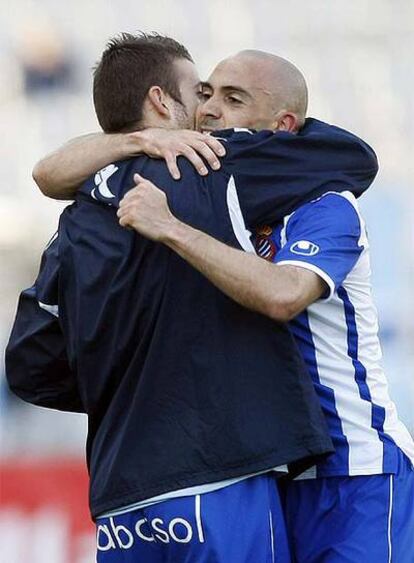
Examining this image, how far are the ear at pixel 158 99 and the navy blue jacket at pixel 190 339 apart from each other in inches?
7.5

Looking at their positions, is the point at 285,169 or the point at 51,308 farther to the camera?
the point at 51,308

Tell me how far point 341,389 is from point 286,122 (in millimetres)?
652

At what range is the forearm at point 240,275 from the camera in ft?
8.55

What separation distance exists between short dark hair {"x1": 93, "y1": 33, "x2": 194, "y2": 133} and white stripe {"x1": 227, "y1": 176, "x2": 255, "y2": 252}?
0.38 metres

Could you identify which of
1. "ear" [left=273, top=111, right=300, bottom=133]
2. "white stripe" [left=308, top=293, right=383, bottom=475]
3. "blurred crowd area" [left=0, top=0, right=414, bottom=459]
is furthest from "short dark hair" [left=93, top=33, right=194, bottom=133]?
"blurred crowd area" [left=0, top=0, right=414, bottom=459]

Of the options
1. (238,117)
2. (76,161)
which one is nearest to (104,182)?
(76,161)

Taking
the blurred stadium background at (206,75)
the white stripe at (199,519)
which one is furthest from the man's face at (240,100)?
the blurred stadium background at (206,75)

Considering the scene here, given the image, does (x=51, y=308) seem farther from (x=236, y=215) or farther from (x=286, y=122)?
(x=286, y=122)

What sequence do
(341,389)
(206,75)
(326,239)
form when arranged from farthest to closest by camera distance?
(206,75) < (341,389) < (326,239)

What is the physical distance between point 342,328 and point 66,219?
670mm

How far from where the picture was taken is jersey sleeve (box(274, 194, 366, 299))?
2.69 m

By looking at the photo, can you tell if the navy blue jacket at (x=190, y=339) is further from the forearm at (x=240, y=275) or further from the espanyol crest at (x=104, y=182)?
the forearm at (x=240, y=275)

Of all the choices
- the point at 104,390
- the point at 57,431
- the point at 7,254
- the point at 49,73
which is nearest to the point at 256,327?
the point at 104,390

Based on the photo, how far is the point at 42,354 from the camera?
10.1ft
